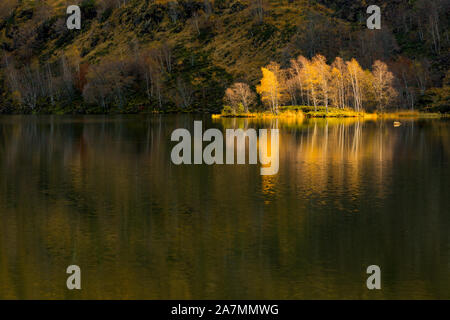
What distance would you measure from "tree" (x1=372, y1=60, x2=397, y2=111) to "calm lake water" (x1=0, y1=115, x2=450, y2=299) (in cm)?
8380

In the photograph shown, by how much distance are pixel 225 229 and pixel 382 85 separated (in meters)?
112

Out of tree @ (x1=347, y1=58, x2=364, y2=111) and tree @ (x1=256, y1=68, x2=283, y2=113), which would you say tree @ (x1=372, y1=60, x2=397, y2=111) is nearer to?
tree @ (x1=347, y1=58, x2=364, y2=111)

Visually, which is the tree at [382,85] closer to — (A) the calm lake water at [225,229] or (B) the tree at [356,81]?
(B) the tree at [356,81]

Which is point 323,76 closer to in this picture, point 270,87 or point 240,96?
point 270,87

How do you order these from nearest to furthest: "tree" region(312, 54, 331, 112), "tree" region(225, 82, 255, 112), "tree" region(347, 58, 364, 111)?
1. "tree" region(347, 58, 364, 111)
2. "tree" region(312, 54, 331, 112)
3. "tree" region(225, 82, 255, 112)

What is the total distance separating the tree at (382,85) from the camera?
134 m

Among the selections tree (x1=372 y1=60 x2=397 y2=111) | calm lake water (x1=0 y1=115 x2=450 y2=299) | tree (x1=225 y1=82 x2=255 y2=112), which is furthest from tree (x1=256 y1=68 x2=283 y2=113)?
calm lake water (x1=0 y1=115 x2=450 y2=299)

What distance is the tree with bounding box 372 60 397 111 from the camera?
438 ft

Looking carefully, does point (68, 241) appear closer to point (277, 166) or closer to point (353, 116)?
point (277, 166)

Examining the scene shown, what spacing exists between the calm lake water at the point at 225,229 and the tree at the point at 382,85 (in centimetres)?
8380

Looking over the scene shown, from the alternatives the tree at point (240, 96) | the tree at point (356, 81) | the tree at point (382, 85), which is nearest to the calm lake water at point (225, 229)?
the tree at point (382, 85)

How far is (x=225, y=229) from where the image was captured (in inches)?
1075

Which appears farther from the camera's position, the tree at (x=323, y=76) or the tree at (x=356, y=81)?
the tree at (x=323, y=76)
